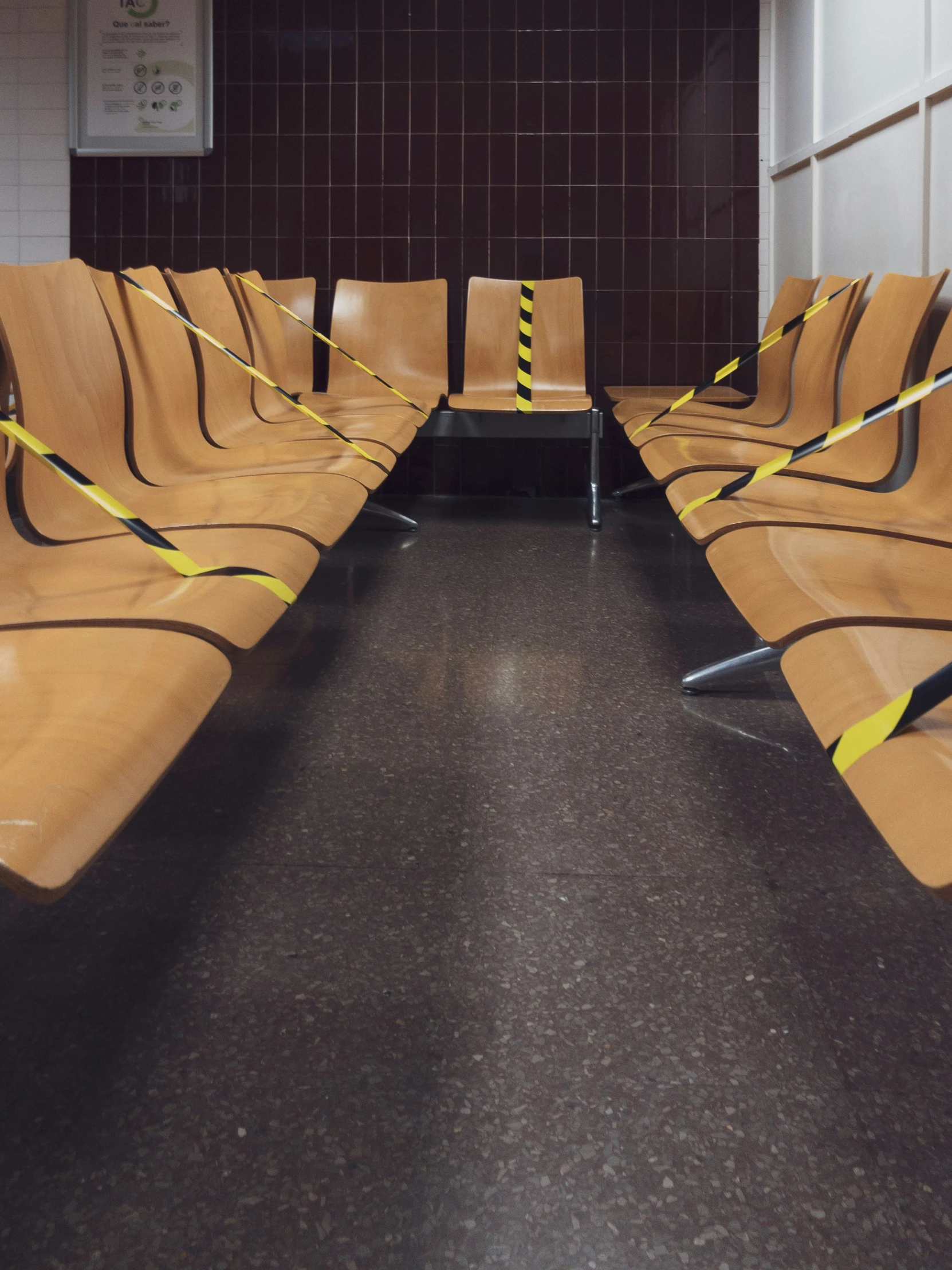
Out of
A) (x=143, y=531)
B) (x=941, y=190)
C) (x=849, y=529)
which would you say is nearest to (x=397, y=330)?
(x=941, y=190)

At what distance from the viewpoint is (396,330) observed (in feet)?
18.0

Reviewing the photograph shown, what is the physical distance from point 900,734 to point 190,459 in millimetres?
2201

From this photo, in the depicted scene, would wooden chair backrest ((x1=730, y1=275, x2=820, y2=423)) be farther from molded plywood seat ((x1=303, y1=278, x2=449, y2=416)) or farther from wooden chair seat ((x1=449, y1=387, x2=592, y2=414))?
molded plywood seat ((x1=303, y1=278, x2=449, y2=416))

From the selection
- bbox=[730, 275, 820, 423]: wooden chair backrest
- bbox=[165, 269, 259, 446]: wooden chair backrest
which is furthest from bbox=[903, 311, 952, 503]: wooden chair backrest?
bbox=[165, 269, 259, 446]: wooden chair backrest

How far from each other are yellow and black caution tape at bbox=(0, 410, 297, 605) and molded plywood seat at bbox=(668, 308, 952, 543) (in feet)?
2.60

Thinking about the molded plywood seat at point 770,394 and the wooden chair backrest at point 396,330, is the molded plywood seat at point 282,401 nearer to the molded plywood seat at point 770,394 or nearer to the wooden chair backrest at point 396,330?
the wooden chair backrest at point 396,330

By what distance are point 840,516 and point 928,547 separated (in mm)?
293

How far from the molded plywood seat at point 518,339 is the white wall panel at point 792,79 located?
1.12m

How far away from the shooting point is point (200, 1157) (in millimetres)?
1078

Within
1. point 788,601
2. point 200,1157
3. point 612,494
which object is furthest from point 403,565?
point 200,1157

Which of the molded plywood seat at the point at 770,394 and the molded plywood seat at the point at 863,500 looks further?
the molded plywood seat at the point at 770,394

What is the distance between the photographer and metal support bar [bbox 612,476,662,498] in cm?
532

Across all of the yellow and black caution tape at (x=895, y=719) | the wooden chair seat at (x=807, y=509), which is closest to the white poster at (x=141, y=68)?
the wooden chair seat at (x=807, y=509)

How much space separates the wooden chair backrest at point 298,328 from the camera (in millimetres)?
5277
